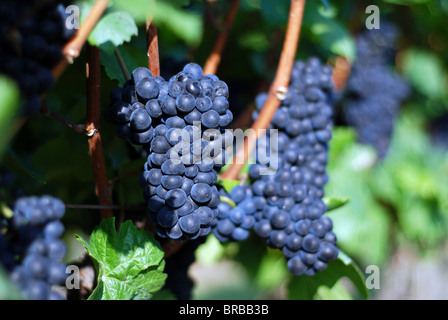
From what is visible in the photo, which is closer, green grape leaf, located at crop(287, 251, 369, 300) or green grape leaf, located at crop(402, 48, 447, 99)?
green grape leaf, located at crop(287, 251, 369, 300)

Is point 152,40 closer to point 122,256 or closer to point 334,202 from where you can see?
point 122,256

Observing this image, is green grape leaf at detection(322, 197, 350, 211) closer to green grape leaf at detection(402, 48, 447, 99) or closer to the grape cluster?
the grape cluster

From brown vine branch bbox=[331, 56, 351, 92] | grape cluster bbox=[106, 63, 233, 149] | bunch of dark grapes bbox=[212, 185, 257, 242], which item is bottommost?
bunch of dark grapes bbox=[212, 185, 257, 242]

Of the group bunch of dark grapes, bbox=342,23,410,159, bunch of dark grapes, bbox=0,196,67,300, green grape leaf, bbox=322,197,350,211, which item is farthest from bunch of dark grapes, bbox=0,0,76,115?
bunch of dark grapes, bbox=342,23,410,159

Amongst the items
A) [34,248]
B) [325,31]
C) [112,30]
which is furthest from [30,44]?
[325,31]

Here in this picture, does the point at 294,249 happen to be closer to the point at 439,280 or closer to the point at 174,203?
the point at 174,203

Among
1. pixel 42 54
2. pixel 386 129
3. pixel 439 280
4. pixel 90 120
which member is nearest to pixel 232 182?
pixel 90 120
